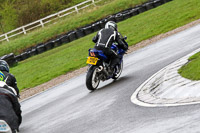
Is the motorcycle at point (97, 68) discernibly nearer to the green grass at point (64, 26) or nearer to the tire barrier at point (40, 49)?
the tire barrier at point (40, 49)

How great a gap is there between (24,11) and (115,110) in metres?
43.2

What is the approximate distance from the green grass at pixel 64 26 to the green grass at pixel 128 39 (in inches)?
227

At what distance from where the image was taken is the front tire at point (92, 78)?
12.1 meters

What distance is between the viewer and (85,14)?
40156 millimetres

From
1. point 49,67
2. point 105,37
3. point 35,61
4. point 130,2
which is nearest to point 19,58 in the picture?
point 35,61

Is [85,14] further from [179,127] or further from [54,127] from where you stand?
[179,127]

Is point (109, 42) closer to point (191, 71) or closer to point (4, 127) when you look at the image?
point (191, 71)

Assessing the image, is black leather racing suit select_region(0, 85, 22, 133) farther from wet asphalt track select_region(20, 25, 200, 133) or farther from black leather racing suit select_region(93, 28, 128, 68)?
black leather racing suit select_region(93, 28, 128, 68)

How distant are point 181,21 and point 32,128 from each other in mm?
16630

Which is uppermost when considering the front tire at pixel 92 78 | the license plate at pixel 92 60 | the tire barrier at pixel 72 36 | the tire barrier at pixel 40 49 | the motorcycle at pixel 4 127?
the motorcycle at pixel 4 127

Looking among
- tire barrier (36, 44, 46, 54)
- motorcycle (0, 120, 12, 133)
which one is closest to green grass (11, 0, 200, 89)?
tire barrier (36, 44, 46, 54)

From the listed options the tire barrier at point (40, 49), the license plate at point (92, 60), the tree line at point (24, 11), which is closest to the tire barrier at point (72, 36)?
the tire barrier at point (40, 49)

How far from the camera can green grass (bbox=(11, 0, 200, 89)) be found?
2222 centimetres

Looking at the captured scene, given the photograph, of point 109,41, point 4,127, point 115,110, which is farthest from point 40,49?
point 4,127
